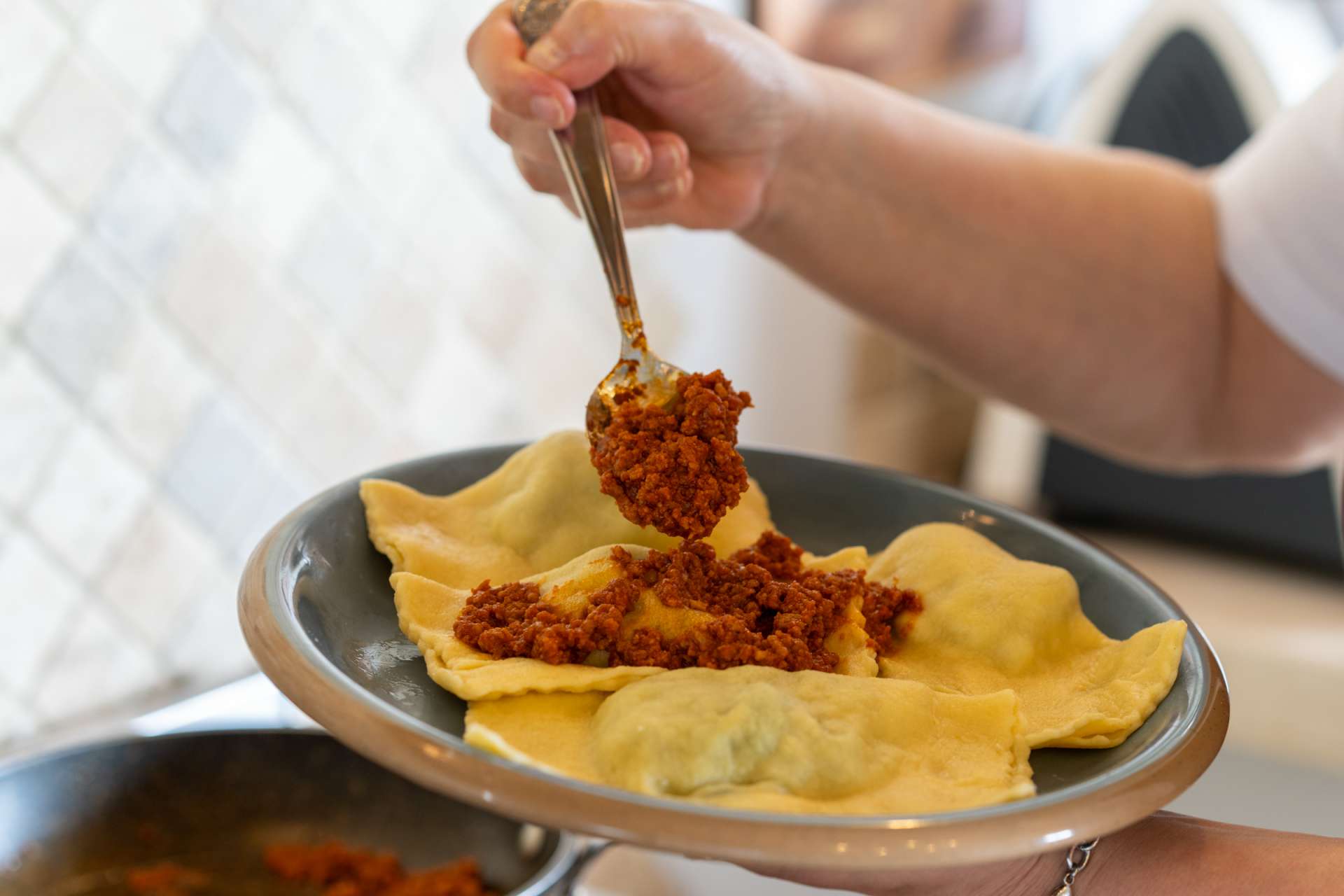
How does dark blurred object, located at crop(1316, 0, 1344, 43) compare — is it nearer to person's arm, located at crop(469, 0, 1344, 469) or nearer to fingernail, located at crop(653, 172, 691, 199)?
person's arm, located at crop(469, 0, 1344, 469)

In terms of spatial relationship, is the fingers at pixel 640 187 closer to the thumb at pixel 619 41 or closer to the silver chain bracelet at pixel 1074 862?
the thumb at pixel 619 41

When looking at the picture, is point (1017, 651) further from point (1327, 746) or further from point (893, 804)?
point (1327, 746)

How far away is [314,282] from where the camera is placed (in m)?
1.75

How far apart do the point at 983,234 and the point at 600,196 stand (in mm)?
626

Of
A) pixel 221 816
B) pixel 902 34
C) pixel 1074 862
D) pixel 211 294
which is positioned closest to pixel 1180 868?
pixel 1074 862

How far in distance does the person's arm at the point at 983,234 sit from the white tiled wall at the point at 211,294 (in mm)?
606

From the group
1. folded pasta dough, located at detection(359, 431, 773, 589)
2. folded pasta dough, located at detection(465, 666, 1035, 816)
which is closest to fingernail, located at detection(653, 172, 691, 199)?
folded pasta dough, located at detection(359, 431, 773, 589)

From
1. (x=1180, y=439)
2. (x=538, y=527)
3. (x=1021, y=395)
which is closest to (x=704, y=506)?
(x=538, y=527)

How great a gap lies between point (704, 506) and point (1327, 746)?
7.25ft

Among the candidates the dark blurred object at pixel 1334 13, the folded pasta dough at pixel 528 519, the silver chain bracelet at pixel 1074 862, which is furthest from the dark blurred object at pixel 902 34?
the silver chain bracelet at pixel 1074 862

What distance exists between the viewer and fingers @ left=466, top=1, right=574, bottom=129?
1.01m

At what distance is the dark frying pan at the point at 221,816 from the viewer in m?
1.21

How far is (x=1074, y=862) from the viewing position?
33.4 inches

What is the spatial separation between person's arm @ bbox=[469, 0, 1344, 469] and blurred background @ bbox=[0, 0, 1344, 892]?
0.61 m
